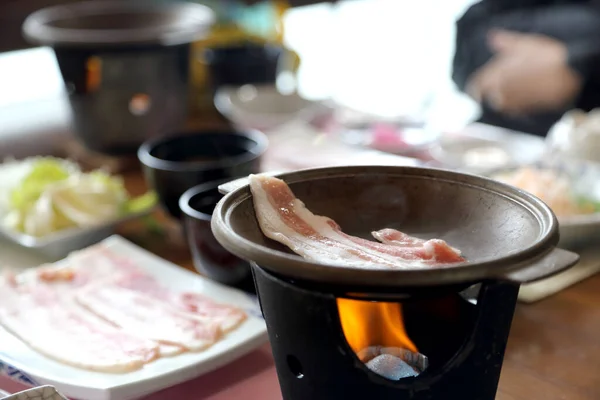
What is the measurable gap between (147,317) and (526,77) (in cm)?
198

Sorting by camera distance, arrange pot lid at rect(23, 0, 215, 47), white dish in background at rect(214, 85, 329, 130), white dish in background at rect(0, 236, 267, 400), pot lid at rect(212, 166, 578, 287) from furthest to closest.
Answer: white dish in background at rect(214, 85, 329, 130)
pot lid at rect(23, 0, 215, 47)
white dish in background at rect(0, 236, 267, 400)
pot lid at rect(212, 166, 578, 287)

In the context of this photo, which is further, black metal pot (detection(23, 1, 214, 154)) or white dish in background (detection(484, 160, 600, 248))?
black metal pot (detection(23, 1, 214, 154))

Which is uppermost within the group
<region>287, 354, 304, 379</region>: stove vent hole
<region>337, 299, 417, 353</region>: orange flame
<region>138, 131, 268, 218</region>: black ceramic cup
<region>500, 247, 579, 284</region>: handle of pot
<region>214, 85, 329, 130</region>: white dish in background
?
<region>500, 247, 579, 284</region>: handle of pot

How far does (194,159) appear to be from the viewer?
1.40 metres

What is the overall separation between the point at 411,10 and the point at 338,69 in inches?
51.1

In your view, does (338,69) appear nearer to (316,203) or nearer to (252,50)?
(252,50)

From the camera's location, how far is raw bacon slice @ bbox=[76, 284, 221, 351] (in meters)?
0.94

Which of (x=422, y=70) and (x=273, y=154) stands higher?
(x=273, y=154)

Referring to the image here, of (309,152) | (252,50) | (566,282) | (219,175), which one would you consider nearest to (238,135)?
(219,175)

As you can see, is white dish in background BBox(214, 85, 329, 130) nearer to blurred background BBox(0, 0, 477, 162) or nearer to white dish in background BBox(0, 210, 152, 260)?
blurred background BBox(0, 0, 477, 162)

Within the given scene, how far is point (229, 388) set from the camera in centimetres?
92

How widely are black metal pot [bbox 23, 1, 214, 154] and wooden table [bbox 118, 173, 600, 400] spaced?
3.07 feet

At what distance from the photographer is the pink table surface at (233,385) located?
0.90 metres

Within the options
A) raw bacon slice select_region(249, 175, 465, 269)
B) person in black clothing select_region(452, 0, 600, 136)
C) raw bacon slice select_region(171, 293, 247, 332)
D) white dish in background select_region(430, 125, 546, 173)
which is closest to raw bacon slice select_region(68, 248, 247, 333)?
raw bacon slice select_region(171, 293, 247, 332)
